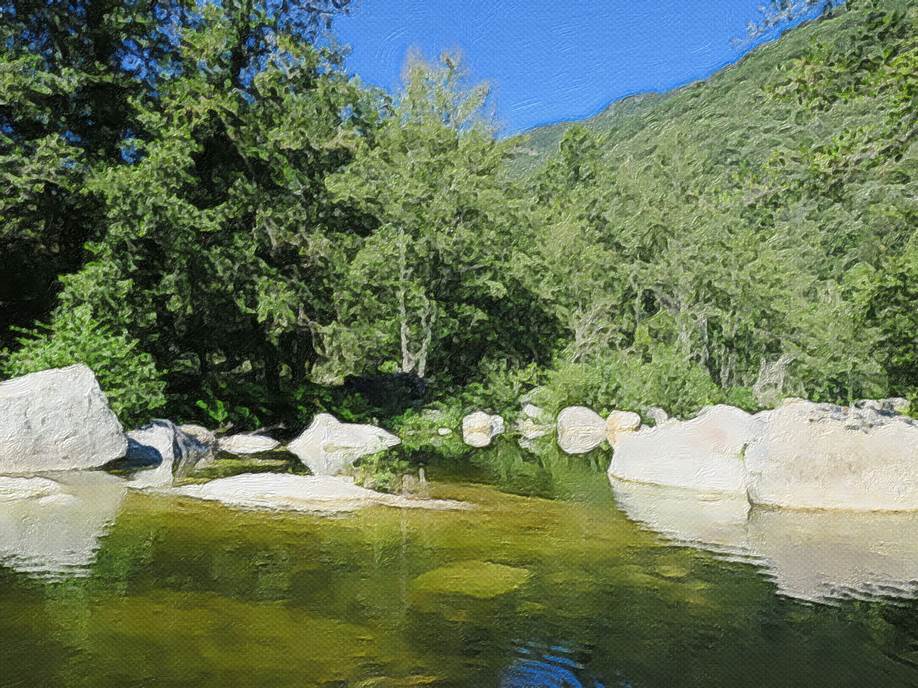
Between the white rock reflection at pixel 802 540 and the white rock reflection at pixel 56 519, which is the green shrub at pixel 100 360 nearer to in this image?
the white rock reflection at pixel 56 519

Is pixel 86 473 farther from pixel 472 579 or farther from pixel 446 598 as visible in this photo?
pixel 446 598

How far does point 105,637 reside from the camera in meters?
5.85

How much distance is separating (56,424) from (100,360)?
3.46 metres

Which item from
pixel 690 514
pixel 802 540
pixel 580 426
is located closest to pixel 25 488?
pixel 690 514

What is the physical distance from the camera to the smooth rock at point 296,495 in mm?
11892

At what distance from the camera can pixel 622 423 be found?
27.3 meters

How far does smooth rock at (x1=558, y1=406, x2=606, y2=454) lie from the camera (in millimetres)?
26609

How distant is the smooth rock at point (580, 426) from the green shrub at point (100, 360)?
1323 cm

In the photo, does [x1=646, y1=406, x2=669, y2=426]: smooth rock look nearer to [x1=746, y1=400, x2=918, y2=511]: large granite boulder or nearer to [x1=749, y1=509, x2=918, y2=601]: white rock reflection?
[x1=746, y1=400, x2=918, y2=511]: large granite boulder

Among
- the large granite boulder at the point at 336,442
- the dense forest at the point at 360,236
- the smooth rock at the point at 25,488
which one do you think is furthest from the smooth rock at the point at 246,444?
the smooth rock at the point at 25,488

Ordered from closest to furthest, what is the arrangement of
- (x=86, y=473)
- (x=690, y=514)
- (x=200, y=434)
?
(x=690, y=514) < (x=86, y=473) < (x=200, y=434)

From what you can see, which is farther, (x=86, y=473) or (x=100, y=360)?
(x=100, y=360)

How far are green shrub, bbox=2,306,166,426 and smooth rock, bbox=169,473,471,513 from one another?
6.06 metres

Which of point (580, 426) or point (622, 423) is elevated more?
point (622, 423)
